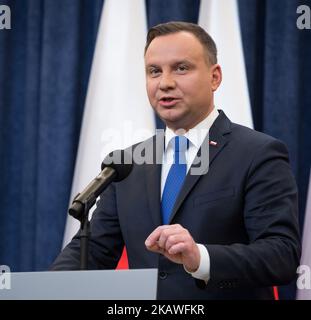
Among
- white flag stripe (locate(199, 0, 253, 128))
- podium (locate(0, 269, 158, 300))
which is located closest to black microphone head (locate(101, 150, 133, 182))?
podium (locate(0, 269, 158, 300))

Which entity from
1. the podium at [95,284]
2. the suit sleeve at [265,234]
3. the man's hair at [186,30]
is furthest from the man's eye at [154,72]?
the podium at [95,284]

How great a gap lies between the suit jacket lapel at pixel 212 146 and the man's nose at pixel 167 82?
0.67ft

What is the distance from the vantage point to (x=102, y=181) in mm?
1530

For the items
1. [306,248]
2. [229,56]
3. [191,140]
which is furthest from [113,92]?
[306,248]

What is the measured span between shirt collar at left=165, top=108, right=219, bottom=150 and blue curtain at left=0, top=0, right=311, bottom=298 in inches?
29.3

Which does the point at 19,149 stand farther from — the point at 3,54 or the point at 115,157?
the point at 115,157

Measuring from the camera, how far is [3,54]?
3.14m

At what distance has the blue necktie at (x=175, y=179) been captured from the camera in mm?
2031

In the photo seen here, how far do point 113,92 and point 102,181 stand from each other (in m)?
1.53

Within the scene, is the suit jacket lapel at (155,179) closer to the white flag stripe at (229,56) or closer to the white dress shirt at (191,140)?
the white dress shirt at (191,140)

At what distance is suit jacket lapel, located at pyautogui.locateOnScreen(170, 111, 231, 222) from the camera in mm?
1969

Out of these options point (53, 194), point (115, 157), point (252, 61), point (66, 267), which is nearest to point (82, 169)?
point (53, 194)

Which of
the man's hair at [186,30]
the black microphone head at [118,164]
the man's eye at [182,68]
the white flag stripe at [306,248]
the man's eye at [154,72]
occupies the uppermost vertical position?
the man's hair at [186,30]
